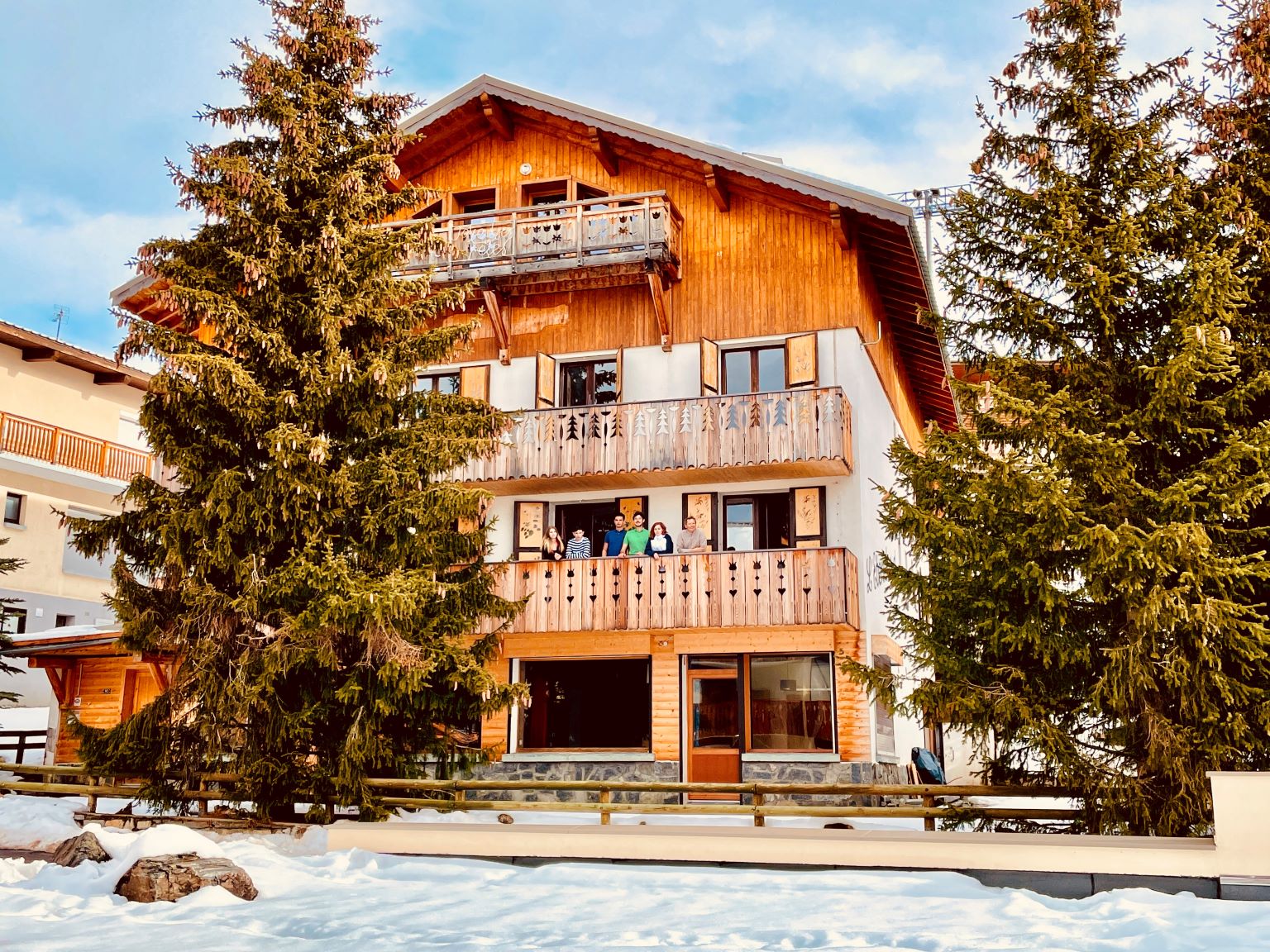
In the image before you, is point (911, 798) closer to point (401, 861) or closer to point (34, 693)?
point (401, 861)

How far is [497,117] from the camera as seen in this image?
2553cm

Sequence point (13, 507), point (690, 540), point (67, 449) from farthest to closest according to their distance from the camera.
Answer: point (67, 449) → point (13, 507) → point (690, 540)

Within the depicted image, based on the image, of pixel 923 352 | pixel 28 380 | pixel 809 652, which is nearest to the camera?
pixel 809 652

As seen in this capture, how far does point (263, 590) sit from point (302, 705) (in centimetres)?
155

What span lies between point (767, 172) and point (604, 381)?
5124mm

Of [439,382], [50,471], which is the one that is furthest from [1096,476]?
[50,471]

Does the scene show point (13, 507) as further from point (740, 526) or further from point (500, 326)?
point (740, 526)

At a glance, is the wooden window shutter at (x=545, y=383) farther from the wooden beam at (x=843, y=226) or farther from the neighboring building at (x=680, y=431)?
the wooden beam at (x=843, y=226)

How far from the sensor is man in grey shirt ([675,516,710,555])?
72.7ft

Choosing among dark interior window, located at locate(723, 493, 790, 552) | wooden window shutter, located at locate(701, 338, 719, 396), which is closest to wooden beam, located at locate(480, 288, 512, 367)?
wooden window shutter, located at locate(701, 338, 719, 396)

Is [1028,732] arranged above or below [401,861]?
above

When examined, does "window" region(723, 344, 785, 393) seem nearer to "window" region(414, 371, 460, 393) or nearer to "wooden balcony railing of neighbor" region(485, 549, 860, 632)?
"wooden balcony railing of neighbor" region(485, 549, 860, 632)

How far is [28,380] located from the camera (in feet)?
113

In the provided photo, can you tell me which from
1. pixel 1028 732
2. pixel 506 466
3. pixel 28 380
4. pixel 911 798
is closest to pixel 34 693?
pixel 28 380
